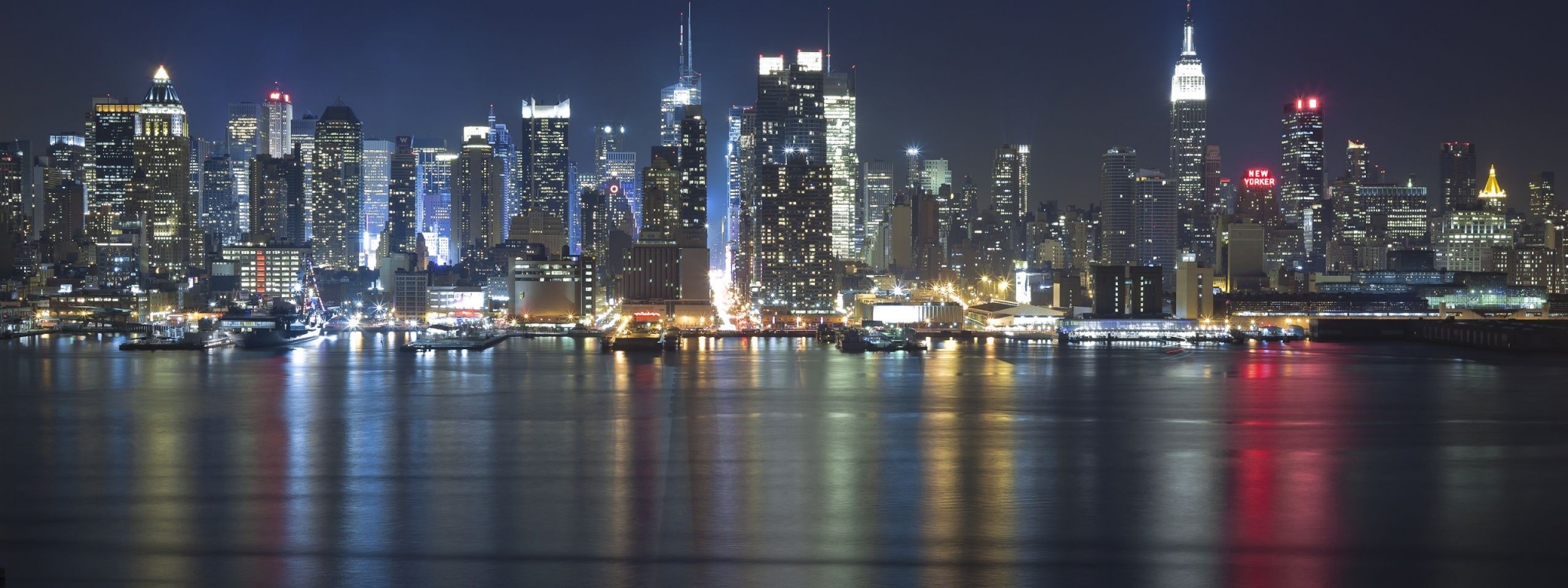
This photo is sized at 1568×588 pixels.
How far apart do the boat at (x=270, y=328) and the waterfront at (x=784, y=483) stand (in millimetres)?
22859

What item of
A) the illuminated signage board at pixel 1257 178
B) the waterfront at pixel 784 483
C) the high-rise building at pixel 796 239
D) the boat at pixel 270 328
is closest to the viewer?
the waterfront at pixel 784 483

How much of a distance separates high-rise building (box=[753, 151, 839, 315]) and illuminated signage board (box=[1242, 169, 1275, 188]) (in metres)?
42.7

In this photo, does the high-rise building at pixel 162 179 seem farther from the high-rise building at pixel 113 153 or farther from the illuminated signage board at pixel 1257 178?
the illuminated signage board at pixel 1257 178

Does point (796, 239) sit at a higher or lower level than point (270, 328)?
higher

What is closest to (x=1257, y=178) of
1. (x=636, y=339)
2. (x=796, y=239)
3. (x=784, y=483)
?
(x=796, y=239)

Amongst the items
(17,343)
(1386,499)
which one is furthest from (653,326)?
(1386,499)

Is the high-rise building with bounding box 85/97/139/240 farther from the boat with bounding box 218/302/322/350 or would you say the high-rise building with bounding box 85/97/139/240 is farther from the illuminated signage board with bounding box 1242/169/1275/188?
the illuminated signage board with bounding box 1242/169/1275/188

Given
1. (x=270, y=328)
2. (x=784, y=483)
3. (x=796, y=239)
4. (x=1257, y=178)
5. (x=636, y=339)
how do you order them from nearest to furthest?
(x=784, y=483) → (x=636, y=339) → (x=270, y=328) → (x=796, y=239) → (x=1257, y=178)

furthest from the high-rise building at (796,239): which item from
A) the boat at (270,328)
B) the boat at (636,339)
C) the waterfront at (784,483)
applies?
the waterfront at (784,483)

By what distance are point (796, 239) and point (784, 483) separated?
79908 millimetres

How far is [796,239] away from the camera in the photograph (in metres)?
97.0

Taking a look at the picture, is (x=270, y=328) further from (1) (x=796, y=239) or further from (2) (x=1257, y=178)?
(2) (x=1257, y=178)

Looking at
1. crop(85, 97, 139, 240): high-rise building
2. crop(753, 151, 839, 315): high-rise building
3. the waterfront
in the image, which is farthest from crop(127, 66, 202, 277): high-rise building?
the waterfront

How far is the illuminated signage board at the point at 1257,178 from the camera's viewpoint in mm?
122625
